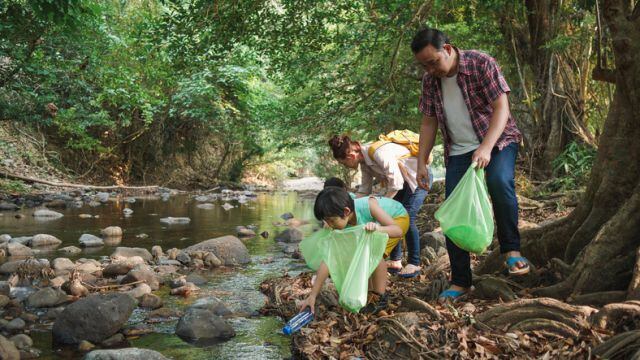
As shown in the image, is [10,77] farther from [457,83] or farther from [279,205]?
[457,83]

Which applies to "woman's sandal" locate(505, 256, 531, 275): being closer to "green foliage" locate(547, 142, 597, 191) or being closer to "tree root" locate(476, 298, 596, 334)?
"tree root" locate(476, 298, 596, 334)

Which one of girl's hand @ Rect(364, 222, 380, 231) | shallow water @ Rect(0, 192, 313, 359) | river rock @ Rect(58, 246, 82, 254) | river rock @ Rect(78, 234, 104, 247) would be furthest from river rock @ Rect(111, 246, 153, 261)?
girl's hand @ Rect(364, 222, 380, 231)

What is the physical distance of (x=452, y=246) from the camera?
12.1 feet

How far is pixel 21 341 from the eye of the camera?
4027 mm

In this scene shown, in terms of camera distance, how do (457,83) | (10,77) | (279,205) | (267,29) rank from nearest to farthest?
(457,83) < (267,29) < (10,77) < (279,205)

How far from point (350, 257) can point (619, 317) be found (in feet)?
5.30

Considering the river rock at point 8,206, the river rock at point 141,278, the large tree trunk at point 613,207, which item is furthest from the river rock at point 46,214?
the large tree trunk at point 613,207

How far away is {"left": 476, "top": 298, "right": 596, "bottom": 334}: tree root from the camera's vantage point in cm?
287

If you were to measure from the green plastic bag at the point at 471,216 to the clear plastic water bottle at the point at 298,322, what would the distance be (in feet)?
3.43

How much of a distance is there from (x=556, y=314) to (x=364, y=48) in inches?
255

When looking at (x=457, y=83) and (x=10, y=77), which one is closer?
(x=457, y=83)

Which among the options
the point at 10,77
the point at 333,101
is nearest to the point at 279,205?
the point at 333,101

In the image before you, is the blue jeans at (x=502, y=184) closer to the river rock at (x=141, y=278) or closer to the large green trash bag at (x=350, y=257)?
the large green trash bag at (x=350, y=257)

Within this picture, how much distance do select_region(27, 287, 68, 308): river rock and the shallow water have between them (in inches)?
29.3
